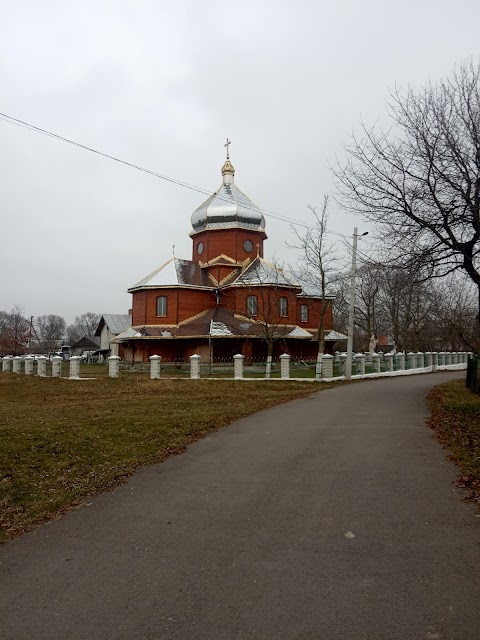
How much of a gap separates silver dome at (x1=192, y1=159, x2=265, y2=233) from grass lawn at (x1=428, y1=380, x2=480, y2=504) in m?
21.4

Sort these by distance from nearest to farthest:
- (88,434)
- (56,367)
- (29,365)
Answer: (88,434)
(56,367)
(29,365)

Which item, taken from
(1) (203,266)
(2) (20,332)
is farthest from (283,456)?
(2) (20,332)

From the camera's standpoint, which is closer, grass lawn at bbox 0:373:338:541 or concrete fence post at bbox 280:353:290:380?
grass lawn at bbox 0:373:338:541

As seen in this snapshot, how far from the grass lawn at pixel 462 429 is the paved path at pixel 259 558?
264mm

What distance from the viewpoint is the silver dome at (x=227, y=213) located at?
35500 mm

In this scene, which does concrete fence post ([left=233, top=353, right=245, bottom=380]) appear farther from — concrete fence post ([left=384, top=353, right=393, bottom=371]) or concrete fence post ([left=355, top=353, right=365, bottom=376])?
concrete fence post ([left=384, top=353, right=393, bottom=371])

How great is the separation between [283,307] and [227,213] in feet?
24.6

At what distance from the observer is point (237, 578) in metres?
3.79

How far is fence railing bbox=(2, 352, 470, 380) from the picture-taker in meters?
24.1

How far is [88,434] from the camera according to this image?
9.34 metres

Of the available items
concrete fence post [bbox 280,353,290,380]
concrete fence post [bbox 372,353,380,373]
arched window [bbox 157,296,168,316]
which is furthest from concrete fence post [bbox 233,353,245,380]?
→ arched window [bbox 157,296,168,316]

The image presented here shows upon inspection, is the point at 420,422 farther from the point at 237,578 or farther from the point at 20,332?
the point at 20,332

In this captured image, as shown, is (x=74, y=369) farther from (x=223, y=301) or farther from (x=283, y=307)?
(x=283, y=307)

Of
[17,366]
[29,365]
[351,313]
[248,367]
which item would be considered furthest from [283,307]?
[17,366]
